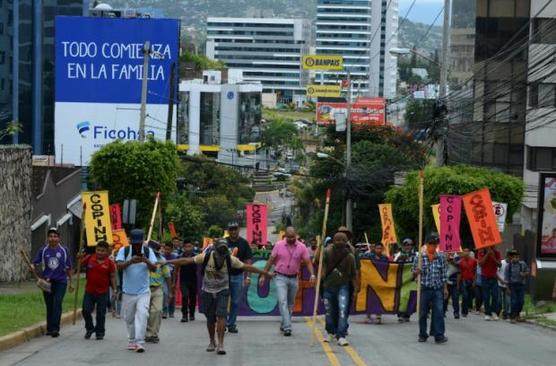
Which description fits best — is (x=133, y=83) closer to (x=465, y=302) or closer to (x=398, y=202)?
(x=398, y=202)

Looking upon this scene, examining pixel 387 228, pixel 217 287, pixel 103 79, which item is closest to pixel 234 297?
pixel 217 287

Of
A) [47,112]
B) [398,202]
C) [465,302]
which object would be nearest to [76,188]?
[398,202]

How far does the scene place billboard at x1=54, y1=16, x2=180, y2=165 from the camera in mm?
53938

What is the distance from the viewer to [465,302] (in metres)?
24.3

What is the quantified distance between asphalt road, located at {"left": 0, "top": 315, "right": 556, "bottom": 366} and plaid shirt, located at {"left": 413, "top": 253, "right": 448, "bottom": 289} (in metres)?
0.90

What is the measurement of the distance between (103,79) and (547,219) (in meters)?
32.1

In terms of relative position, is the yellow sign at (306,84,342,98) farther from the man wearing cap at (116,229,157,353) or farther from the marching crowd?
the man wearing cap at (116,229,157,353)

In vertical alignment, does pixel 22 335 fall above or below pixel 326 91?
below

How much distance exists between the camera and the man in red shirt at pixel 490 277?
22.9m

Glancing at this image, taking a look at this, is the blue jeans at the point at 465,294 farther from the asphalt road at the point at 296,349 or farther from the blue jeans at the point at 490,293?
the asphalt road at the point at 296,349

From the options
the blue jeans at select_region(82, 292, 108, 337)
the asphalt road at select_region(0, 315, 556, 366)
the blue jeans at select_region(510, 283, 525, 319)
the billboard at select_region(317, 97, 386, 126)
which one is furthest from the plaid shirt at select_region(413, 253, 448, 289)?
the billboard at select_region(317, 97, 386, 126)

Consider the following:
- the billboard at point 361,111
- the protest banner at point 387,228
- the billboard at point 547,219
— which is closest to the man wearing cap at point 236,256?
the billboard at point 547,219

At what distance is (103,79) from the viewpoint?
Result: 54.3 metres

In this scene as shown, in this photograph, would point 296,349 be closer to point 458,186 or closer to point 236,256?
point 236,256
